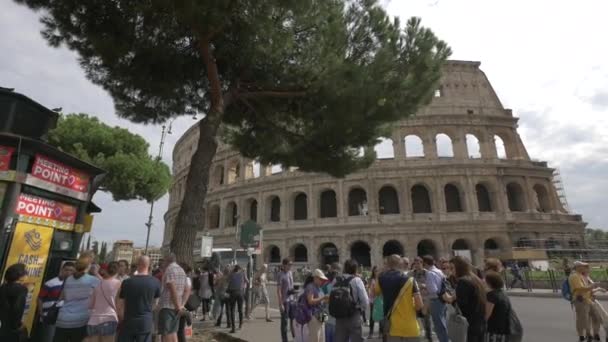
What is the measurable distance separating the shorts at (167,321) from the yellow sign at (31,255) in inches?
76.3

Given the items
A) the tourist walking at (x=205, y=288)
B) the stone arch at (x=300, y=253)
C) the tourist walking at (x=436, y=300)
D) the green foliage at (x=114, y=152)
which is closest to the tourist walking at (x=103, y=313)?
the tourist walking at (x=436, y=300)

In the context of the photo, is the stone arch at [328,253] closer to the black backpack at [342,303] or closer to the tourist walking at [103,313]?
the black backpack at [342,303]

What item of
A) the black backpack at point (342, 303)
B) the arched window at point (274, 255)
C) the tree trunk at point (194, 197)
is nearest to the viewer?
the black backpack at point (342, 303)

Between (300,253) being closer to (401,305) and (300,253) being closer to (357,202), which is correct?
(357,202)

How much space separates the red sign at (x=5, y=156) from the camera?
4531mm

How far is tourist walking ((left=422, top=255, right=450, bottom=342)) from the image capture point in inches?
199

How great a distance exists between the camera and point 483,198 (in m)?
24.4

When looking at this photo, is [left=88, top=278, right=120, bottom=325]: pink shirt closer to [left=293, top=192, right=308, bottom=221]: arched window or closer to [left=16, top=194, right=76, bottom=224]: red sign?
[left=16, top=194, right=76, bottom=224]: red sign

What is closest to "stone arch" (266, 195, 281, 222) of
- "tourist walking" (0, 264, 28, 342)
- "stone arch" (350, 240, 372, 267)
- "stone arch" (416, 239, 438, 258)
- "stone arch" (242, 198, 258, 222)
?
"stone arch" (242, 198, 258, 222)

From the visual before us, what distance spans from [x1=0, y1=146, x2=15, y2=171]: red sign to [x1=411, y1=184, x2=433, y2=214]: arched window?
23.2 metres

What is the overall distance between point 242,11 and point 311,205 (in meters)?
19.4

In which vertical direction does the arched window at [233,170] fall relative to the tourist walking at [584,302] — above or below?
above

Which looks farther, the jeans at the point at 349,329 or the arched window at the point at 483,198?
the arched window at the point at 483,198

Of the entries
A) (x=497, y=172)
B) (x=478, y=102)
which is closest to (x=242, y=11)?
(x=497, y=172)
